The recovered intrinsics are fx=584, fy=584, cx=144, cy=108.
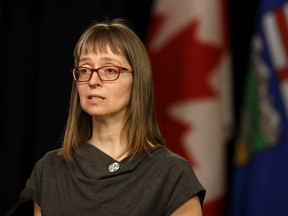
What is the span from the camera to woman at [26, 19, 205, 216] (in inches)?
65.1

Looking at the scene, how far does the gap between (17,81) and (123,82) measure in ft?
4.88

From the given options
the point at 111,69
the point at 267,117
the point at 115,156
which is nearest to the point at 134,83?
the point at 111,69

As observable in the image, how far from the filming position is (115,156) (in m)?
1.74

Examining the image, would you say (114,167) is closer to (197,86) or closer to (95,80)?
(95,80)

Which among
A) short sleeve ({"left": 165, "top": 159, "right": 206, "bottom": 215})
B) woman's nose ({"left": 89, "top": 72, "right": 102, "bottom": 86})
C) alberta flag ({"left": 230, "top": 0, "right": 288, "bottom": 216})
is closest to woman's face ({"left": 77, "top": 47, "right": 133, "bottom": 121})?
woman's nose ({"left": 89, "top": 72, "right": 102, "bottom": 86})

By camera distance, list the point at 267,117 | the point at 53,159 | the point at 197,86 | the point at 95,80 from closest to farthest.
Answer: the point at 95,80, the point at 53,159, the point at 267,117, the point at 197,86

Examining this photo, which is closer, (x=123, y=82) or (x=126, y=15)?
(x=123, y=82)

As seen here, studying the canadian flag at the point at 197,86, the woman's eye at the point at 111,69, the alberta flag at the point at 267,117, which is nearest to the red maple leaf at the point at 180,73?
the canadian flag at the point at 197,86

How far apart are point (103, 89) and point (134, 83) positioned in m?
0.11

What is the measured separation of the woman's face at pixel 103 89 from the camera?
1.66m

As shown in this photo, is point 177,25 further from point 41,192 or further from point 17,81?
point 41,192

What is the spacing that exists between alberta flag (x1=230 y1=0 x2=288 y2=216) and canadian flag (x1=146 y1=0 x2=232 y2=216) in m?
0.13

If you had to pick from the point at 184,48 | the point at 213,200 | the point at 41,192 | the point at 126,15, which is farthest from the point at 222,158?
the point at 41,192

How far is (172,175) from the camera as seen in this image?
66.4 inches
